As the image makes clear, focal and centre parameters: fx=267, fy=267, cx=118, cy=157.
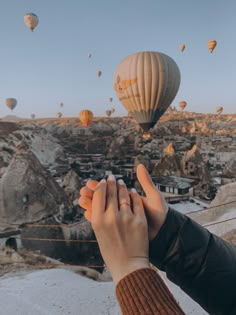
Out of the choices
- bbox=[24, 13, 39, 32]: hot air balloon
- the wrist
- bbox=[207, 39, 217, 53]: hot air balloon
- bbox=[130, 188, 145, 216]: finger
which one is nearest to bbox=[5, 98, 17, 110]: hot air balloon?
bbox=[24, 13, 39, 32]: hot air balloon

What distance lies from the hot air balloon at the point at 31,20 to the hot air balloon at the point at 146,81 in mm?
17257

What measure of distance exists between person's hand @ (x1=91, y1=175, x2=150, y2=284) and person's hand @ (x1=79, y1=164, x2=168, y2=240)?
0.42 feet

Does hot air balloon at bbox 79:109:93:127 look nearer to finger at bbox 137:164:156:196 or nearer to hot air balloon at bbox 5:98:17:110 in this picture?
hot air balloon at bbox 5:98:17:110

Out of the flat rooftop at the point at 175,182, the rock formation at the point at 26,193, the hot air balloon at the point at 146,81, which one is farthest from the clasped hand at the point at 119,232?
the flat rooftop at the point at 175,182

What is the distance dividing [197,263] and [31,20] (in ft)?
115

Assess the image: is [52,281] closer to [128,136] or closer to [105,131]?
[128,136]

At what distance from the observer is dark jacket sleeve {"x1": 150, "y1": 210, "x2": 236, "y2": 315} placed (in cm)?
114

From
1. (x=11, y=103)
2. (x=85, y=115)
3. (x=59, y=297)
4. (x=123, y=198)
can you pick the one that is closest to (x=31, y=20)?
(x=85, y=115)

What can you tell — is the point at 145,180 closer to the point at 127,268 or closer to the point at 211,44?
the point at 127,268

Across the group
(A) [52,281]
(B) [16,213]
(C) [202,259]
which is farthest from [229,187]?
(B) [16,213]

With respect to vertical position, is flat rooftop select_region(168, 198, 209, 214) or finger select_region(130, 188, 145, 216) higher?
finger select_region(130, 188, 145, 216)

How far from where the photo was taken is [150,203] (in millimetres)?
1110

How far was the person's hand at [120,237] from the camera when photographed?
0.94 m

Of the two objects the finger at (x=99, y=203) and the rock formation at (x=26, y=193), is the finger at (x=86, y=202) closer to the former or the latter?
the finger at (x=99, y=203)
